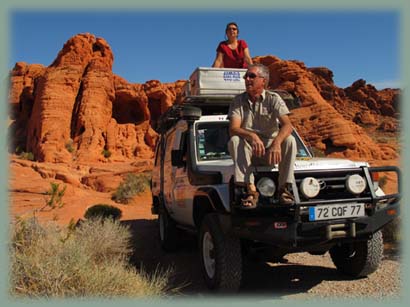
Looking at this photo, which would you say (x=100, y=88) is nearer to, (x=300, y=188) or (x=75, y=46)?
(x=75, y=46)

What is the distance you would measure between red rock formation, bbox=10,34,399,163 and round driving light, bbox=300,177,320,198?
1356 inches

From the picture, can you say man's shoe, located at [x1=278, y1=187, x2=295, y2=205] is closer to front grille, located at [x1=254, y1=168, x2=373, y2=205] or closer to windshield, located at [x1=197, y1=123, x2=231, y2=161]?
front grille, located at [x1=254, y1=168, x2=373, y2=205]

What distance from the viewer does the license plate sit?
401cm

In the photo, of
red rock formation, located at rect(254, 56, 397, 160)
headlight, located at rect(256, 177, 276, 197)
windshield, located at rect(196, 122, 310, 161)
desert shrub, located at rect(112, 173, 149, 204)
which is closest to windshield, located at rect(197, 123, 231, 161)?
windshield, located at rect(196, 122, 310, 161)

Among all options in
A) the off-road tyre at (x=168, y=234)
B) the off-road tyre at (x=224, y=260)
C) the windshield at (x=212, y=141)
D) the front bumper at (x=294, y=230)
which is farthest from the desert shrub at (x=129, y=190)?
the front bumper at (x=294, y=230)

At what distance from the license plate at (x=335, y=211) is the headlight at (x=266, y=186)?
439 millimetres

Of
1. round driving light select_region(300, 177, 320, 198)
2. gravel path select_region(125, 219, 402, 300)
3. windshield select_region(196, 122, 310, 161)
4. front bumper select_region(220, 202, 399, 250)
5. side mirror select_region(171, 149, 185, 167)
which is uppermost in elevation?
windshield select_region(196, 122, 310, 161)

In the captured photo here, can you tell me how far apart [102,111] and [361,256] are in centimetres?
4054

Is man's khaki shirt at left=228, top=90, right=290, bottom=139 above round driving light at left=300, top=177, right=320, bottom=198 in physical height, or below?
above

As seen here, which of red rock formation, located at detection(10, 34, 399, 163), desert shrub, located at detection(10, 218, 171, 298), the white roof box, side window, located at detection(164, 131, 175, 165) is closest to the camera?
desert shrub, located at detection(10, 218, 171, 298)

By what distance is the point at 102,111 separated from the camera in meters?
42.8

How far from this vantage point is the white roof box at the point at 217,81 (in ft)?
20.0

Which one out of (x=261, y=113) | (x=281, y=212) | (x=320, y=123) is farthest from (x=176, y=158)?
(x=320, y=123)

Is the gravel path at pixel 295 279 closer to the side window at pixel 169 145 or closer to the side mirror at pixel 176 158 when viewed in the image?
the side mirror at pixel 176 158
